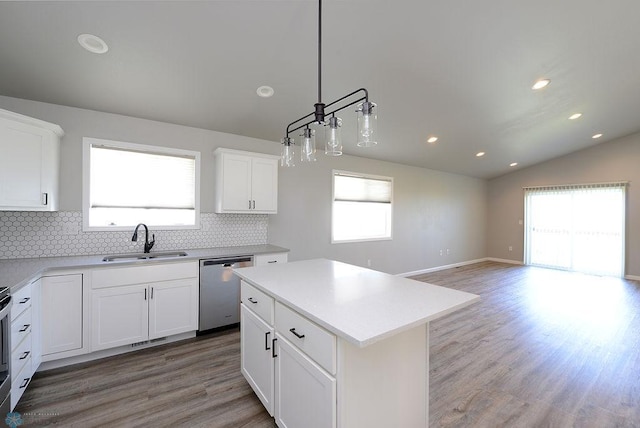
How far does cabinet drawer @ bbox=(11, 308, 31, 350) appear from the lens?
1.76 metres

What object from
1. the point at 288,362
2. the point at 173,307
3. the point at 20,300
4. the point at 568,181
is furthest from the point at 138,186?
the point at 568,181

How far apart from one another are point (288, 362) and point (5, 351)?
1721 mm

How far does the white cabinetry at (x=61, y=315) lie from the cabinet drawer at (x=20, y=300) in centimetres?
27

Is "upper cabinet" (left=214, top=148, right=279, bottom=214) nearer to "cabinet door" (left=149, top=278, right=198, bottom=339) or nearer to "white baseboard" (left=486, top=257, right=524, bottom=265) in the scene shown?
"cabinet door" (left=149, top=278, right=198, bottom=339)

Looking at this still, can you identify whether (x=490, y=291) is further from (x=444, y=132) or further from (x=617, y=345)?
(x=444, y=132)

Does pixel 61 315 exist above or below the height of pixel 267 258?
below

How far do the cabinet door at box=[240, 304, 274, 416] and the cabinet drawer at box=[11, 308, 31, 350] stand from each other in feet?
4.80

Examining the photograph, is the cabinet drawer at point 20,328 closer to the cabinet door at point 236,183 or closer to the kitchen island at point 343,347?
the kitchen island at point 343,347

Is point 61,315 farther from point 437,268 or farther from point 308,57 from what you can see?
point 437,268

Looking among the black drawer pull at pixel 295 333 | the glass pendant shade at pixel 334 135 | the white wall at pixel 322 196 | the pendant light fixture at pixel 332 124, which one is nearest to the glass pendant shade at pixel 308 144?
the pendant light fixture at pixel 332 124

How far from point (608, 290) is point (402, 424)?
19.9ft

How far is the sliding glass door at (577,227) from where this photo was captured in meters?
6.03

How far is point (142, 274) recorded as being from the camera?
2629 mm

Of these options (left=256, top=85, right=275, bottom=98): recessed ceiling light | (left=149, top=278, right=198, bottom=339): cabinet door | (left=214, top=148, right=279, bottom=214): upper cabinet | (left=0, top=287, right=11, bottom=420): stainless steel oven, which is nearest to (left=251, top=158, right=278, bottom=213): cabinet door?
(left=214, top=148, right=279, bottom=214): upper cabinet
